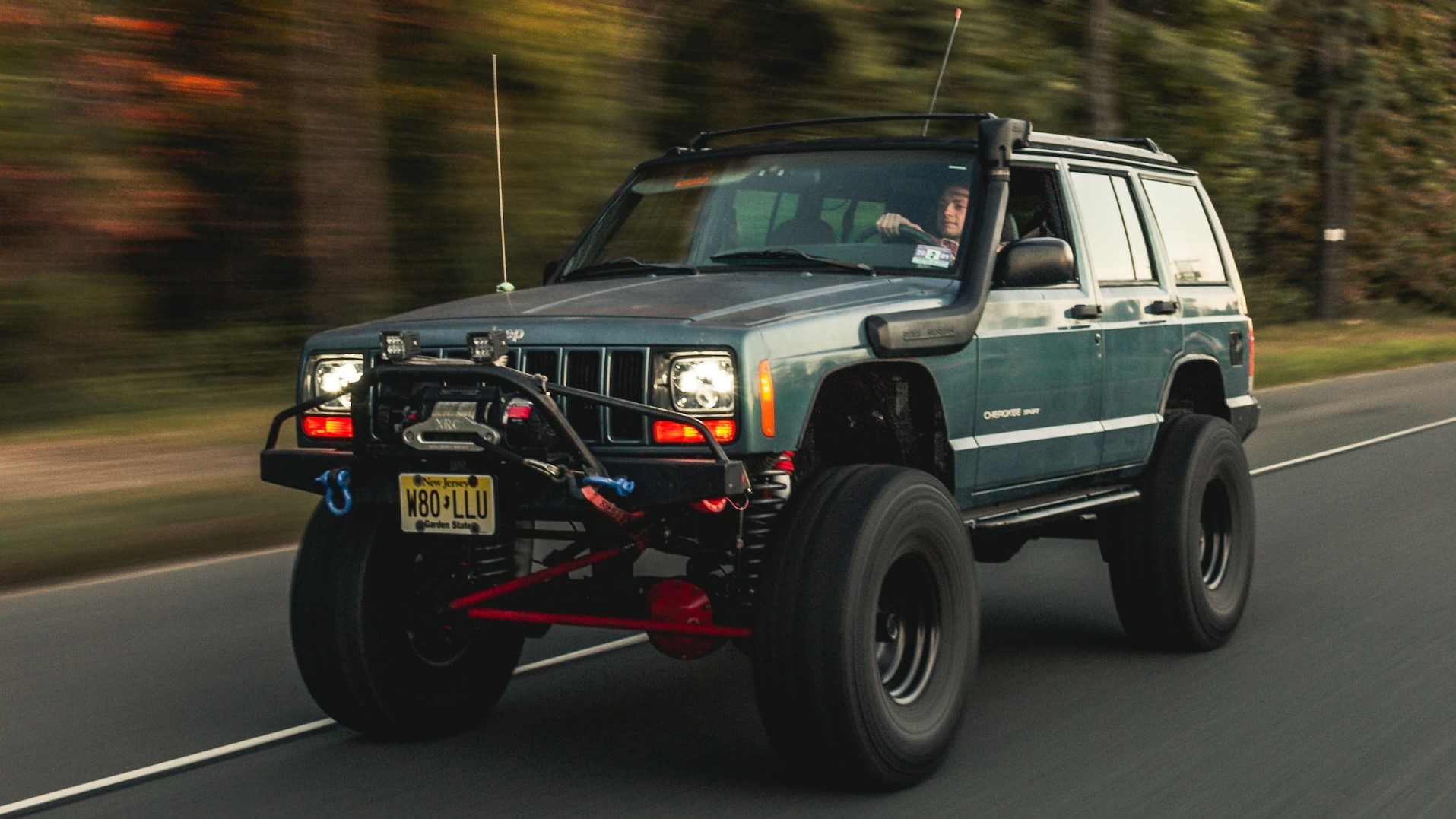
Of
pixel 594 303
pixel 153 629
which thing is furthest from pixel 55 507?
pixel 594 303

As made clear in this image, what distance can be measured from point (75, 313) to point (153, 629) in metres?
6.69

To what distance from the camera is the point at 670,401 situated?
4.61 metres

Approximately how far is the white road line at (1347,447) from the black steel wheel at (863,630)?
631cm

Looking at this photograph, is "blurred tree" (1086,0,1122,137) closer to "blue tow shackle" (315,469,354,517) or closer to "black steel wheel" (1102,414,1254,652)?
"black steel wheel" (1102,414,1254,652)

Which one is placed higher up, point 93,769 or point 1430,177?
point 1430,177

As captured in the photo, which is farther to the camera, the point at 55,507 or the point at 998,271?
the point at 55,507

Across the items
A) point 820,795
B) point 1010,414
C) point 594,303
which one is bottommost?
point 820,795

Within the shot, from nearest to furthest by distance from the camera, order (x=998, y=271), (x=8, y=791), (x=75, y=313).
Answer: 1. (x=8, y=791)
2. (x=998, y=271)
3. (x=75, y=313)

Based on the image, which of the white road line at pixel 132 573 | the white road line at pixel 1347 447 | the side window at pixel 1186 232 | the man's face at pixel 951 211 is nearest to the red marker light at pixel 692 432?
the man's face at pixel 951 211

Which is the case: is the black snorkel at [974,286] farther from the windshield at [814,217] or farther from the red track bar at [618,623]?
the red track bar at [618,623]

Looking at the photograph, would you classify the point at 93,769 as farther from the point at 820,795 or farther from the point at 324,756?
the point at 820,795

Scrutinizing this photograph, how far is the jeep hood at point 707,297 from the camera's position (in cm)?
479

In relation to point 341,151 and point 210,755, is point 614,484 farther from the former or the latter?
point 341,151

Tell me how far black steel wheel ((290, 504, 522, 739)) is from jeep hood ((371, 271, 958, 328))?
0.66 m
